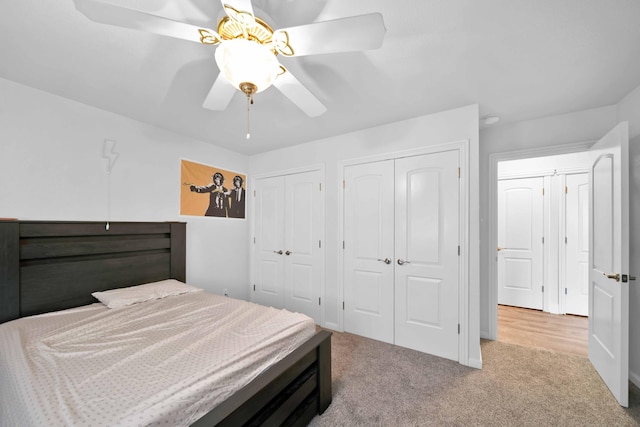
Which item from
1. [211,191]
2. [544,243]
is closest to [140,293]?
[211,191]

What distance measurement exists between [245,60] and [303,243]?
244cm

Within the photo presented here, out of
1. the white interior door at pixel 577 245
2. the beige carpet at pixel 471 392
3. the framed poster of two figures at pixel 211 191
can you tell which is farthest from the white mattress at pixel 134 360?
the white interior door at pixel 577 245

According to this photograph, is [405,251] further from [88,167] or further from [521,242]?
[88,167]

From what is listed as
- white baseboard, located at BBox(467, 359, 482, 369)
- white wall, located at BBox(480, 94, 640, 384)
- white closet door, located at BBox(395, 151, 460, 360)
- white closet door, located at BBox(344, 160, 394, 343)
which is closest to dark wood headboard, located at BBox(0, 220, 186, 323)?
white closet door, located at BBox(344, 160, 394, 343)

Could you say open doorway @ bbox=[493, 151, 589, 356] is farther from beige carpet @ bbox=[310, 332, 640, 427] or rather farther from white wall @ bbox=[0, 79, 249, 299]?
white wall @ bbox=[0, 79, 249, 299]

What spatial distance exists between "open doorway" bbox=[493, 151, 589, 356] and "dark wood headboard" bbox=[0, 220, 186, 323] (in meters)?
4.19

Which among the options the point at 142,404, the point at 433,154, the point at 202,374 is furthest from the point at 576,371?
the point at 142,404

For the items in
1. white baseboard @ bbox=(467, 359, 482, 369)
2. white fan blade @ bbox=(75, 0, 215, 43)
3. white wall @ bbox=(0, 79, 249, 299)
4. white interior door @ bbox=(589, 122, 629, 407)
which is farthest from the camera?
white baseboard @ bbox=(467, 359, 482, 369)

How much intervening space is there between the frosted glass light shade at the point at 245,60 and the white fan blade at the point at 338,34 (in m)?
0.10

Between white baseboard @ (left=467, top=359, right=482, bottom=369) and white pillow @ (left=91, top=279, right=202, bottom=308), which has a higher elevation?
white pillow @ (left=91, top=279, right=202, bottom=308)

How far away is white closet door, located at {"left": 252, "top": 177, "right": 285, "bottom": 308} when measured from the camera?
3516mm

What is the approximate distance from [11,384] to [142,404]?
2.16 feet

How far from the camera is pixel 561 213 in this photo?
143 inches

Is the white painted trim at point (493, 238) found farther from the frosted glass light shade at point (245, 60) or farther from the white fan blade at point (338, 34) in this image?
the frosted glass light shade at point (245, 60)
